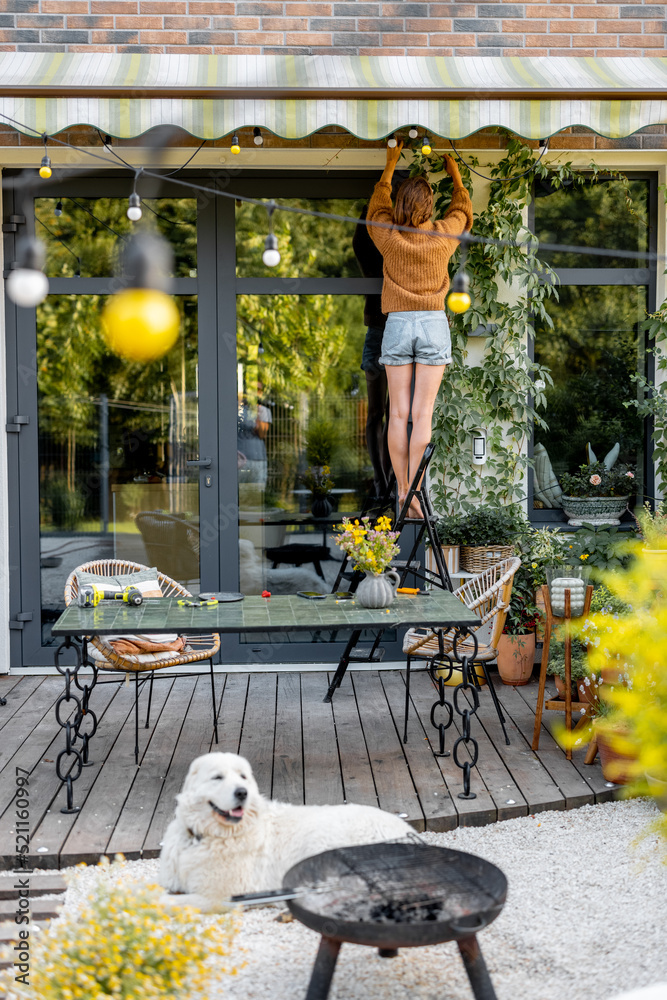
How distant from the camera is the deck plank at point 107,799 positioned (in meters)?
3.24

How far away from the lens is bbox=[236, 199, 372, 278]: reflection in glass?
18.0 feet

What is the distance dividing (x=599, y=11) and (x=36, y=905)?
17.8 ft

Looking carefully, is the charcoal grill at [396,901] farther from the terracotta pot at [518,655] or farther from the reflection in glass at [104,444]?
the reflection in glass at [104,444]

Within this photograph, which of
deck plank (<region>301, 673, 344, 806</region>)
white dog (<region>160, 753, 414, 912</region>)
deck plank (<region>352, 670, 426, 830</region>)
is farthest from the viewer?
deck plank (<region>301, 673, 344, 806</region>)

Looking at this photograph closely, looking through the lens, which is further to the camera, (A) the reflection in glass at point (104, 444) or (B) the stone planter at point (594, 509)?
(B) the stone planter at point (594, 509)

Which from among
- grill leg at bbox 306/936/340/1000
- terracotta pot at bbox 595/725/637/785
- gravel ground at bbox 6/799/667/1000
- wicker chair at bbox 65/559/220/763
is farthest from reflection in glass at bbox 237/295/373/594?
grill leg at bbox 306/936/340/1000

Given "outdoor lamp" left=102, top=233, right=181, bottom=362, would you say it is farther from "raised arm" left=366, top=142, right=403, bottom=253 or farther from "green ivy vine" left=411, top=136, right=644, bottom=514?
"green ivy vine" left=411, top=136, right=644, bottom=514

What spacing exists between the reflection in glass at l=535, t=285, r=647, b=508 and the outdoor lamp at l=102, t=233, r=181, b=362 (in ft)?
7.47

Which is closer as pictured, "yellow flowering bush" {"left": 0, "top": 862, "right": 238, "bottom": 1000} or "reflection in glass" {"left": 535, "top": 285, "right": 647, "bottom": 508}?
"yellow flowering bush" {"left": 0, "top": 862, "right": 238, "bottom": 1000}

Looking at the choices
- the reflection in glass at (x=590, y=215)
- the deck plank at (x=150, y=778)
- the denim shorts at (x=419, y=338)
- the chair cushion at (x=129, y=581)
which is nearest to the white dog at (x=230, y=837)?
the deck plank at (x=150, y=778)

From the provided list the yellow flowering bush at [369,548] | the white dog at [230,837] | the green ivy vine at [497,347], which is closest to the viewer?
the white dog at [230,837]

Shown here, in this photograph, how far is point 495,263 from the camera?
214 inches

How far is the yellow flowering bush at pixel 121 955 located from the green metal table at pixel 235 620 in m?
1.45

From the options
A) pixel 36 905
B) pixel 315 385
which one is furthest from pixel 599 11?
pixel 36 905
